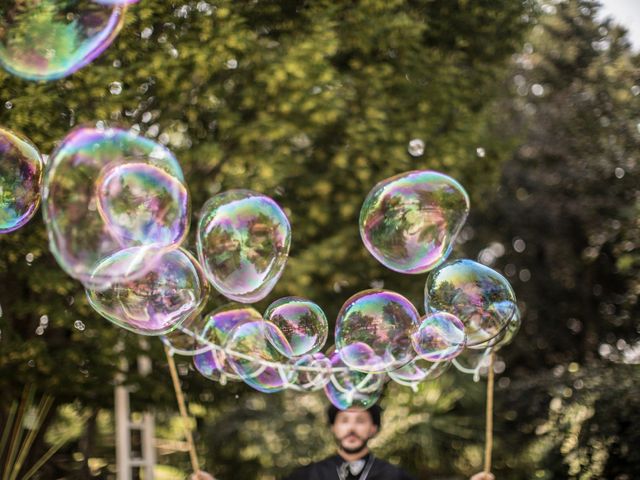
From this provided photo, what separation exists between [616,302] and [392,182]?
7.47m

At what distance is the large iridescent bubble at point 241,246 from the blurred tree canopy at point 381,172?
2.29 meters

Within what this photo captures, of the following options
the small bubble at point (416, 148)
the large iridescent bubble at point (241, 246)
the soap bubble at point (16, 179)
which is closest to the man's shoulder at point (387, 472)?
the large iridescent bubble at point (241, 246)

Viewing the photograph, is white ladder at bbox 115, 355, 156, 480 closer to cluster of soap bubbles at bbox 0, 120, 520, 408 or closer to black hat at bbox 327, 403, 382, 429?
cluster of soap bubbles at bbox 0, 120, 520, 408

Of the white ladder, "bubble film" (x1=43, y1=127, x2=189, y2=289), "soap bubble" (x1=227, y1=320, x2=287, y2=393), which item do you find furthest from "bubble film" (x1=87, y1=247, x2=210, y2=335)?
the white ladder

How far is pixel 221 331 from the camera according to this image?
6.17 metres

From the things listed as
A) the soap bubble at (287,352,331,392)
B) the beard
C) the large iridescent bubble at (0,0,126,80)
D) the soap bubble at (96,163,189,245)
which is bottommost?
the soap bubble at (287,352,331,392)

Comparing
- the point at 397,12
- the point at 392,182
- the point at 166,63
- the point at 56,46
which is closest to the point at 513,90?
the point at 397,12

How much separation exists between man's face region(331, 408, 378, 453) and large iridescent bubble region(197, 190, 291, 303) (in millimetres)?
971

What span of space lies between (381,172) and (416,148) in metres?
0.56

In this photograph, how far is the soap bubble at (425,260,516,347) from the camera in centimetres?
578

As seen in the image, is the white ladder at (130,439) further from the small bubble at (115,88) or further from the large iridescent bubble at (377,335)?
the large iridescent bubble at (377,335)

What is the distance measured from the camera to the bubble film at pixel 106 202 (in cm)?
480

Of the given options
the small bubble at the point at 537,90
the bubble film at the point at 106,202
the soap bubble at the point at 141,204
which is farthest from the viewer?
the small bubble at the point at 537,90

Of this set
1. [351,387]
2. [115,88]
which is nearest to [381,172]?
[115,88]
